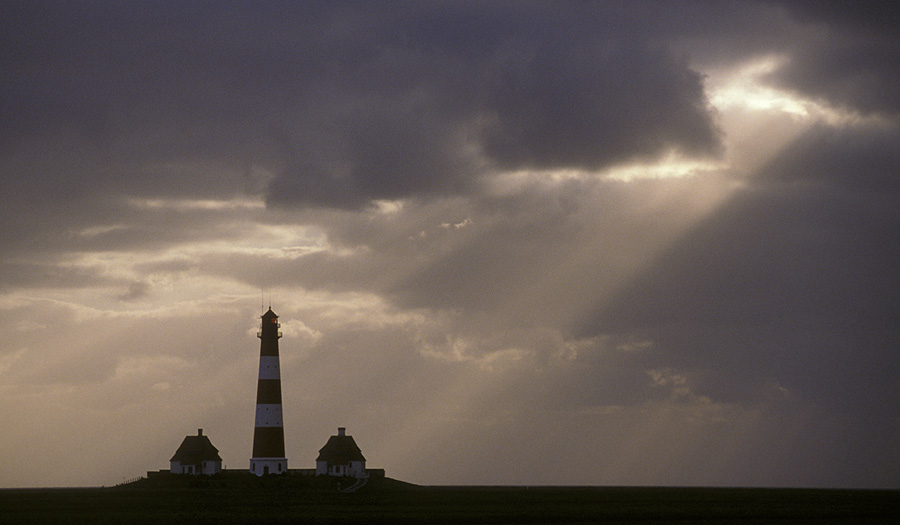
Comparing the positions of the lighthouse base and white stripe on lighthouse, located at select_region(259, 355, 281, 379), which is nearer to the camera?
the lighthouse base

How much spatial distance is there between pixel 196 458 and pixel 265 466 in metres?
10.7

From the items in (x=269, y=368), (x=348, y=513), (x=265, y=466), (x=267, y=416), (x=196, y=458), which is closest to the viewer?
(x=348, y=513)

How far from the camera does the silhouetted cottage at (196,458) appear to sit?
11369 centimetres

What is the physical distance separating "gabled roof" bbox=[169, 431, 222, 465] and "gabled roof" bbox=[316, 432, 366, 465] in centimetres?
1142

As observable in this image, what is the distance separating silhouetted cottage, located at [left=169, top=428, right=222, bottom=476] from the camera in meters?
114

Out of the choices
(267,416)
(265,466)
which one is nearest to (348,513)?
(265,466)

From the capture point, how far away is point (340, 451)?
120 m

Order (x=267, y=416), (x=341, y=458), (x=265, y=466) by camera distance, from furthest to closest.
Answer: (x=341, y=458)
(x=267, y=416)
(x=265, y=466)

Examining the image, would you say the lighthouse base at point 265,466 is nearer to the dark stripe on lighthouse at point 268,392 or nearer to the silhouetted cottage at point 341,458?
the dark stripe on lighthouse at point 268,392

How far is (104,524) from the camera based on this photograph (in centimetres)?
6097

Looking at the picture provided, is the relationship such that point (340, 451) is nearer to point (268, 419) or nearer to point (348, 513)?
point (268, 419)

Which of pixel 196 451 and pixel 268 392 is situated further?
pixel 196 451

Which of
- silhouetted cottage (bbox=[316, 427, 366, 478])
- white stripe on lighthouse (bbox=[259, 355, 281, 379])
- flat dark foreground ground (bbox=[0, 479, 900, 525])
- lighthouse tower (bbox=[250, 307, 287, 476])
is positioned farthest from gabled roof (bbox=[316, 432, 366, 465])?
flat dark foreground ground (bbox=[0, 479, 900, 525])

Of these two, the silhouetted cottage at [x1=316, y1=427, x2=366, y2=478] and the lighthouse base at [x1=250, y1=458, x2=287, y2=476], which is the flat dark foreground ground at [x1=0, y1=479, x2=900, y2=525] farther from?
the silhouetted cottage at [x1=316, y1=427, x2=366, y2=478]
